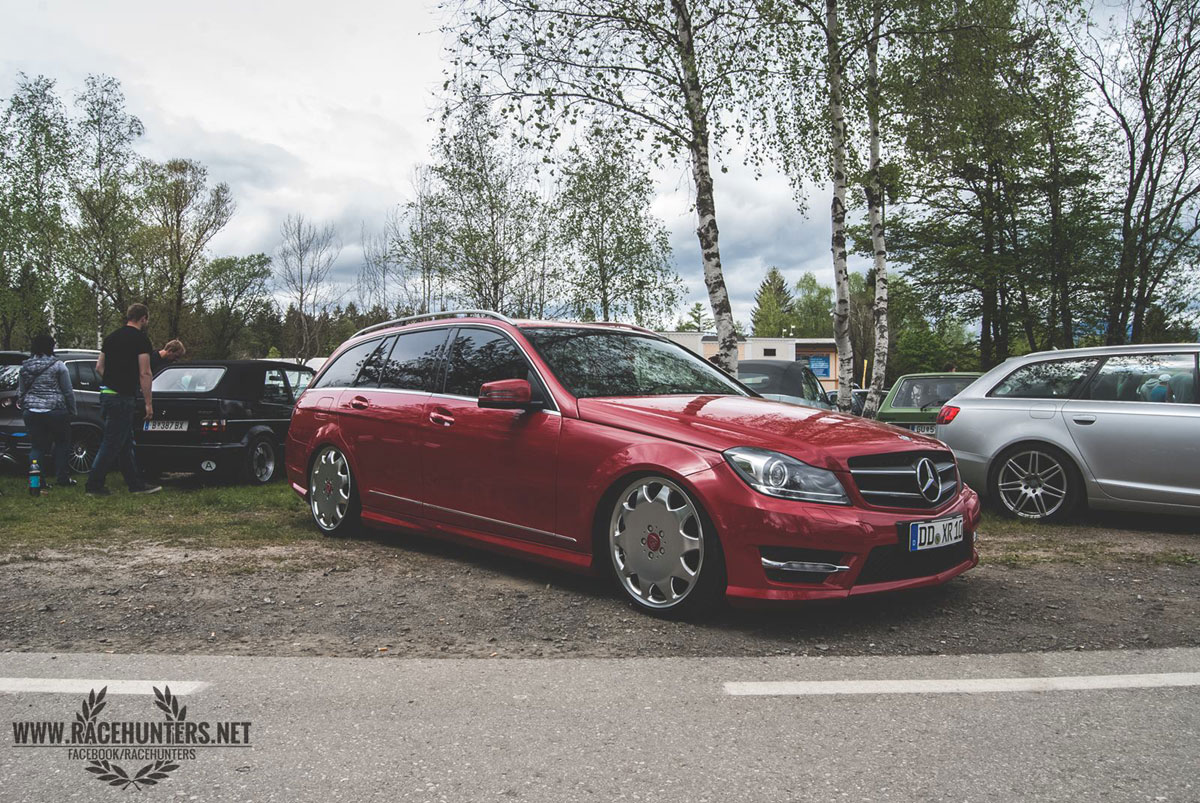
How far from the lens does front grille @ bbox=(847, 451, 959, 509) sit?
4277mm

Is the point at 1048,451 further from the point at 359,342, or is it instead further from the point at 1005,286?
the point at 1005,286

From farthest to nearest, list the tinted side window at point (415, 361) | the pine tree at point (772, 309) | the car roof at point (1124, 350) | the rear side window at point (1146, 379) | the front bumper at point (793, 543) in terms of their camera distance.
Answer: the pine tree at point (772, 309) < the car roof at point (1124, 350) < the rear side window at point (1146, 379) < the tinted side window at point (415, 361) < the front bumper at point (793, 543)

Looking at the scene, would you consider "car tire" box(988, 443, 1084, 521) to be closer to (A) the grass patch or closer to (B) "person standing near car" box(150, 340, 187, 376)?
(A) the grass patch

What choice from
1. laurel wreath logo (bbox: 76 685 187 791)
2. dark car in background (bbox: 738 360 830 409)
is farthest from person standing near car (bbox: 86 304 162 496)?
dark car in background (bbox: 738 360 830 409)

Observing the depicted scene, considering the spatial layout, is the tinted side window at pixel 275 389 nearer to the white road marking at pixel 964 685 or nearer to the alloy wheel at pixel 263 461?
the alloy wheel at pixel 263 461

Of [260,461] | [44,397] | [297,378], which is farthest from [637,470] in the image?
[44,397]

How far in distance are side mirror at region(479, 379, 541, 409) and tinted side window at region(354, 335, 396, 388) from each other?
1.76 meters

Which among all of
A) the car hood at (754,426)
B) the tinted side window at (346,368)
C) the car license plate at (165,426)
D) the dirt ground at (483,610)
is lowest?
the dirt ground at (483,610)

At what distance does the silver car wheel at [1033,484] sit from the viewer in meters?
7.58

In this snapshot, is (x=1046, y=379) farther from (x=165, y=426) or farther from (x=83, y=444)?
(x=83, y=444)

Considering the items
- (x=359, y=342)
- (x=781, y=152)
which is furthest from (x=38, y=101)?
(x=359, y=342)

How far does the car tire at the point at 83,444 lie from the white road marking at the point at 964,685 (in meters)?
10.9

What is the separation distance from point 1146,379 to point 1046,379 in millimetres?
772

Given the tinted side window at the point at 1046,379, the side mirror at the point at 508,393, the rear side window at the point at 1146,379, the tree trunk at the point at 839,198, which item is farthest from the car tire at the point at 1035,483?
the tree trunk at the point at 839,198
